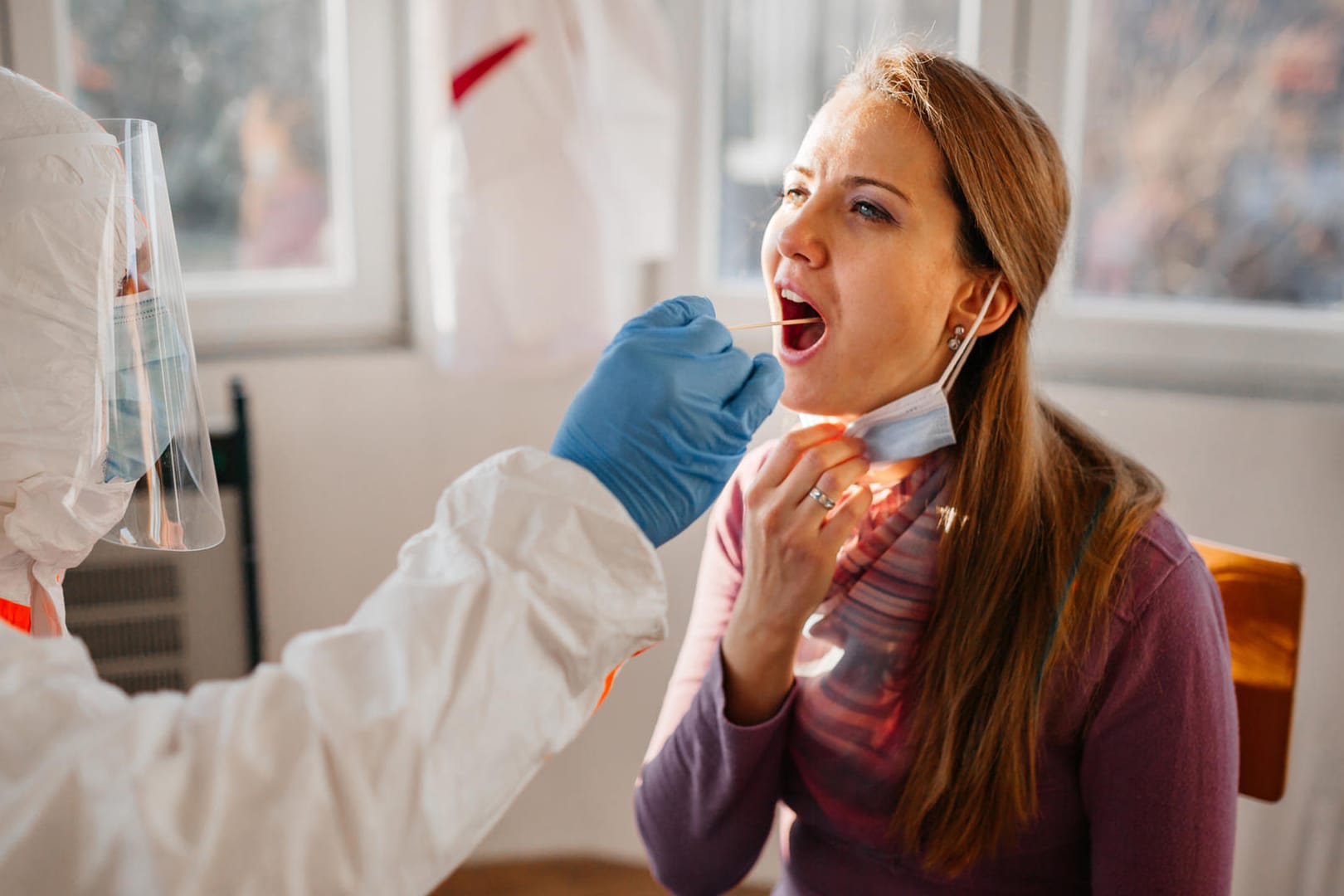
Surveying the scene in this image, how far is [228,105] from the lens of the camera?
212 centimetres

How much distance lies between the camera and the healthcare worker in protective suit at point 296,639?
663 millimetres

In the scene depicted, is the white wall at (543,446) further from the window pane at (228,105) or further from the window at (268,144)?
the window pane at (228,105)

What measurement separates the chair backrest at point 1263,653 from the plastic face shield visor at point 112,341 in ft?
3.66

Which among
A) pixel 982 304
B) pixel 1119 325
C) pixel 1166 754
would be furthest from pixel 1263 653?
pixel 1119 325

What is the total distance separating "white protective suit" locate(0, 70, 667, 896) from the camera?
0.65 meters

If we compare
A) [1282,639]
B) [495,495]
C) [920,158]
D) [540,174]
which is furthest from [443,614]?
[540,174]

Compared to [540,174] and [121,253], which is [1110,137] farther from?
[121,253]

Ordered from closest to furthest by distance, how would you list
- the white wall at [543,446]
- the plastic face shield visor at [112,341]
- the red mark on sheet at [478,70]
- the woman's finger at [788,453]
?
the plastic face shield visor at [112,341] → the woman's finger at [788,453] → the white wall at [543,446] → the red mark on sheet at [478,70]

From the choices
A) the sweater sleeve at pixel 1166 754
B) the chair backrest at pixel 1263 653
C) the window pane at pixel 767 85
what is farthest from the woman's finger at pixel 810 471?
the window pane at pixel 767 85

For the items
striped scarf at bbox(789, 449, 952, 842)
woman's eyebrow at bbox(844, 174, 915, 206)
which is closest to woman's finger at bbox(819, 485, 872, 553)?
striped scarf at bbox(789, 449, 952, 842)

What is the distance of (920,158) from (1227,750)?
67cm

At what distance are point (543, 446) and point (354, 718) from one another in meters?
1.50

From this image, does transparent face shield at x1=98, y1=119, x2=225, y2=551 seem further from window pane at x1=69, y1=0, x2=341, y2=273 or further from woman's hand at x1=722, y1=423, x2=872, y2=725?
window pane at x1=69, y1=0, x2=341, y2=273

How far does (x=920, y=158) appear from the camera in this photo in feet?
3.77
